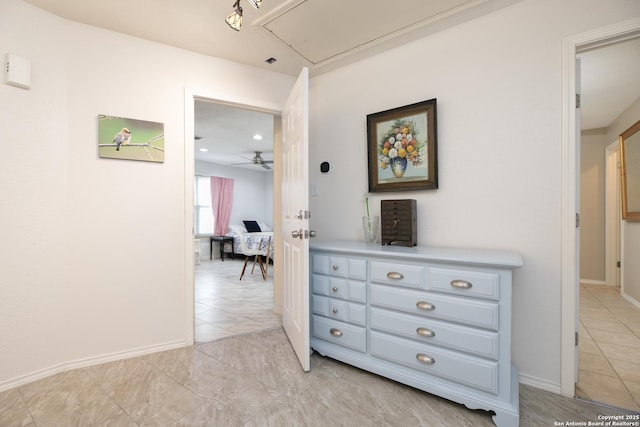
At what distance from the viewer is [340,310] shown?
6.89 feet

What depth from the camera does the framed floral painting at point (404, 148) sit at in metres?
2.16

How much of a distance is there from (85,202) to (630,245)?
5645mm

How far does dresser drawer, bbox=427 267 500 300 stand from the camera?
5.00 ft

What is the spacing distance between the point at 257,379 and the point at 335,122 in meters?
2.12

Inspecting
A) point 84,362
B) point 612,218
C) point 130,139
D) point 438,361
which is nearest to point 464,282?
point 438,361

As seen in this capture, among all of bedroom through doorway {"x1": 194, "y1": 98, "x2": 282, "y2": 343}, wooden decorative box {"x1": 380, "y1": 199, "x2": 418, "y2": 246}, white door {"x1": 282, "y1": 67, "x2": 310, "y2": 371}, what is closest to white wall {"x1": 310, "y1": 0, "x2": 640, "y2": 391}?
wooden decorative box {"x1": 380, "y1": 199, "x2": 418, "y2": 246}

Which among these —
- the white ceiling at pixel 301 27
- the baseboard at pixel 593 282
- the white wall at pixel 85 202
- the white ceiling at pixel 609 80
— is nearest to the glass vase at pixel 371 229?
the white ceiling at pixel 301 27

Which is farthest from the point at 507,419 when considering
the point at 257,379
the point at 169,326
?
the point at 169,326

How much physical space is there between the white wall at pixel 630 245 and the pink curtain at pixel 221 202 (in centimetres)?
759

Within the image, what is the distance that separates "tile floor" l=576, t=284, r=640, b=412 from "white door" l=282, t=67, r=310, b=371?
5.58ft

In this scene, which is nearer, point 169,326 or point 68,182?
point 68,182

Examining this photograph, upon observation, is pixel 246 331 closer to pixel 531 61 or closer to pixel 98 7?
pixel 98 7

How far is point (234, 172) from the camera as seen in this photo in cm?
834

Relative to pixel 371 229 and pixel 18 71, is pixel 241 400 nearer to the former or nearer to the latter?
pixel 371 229
